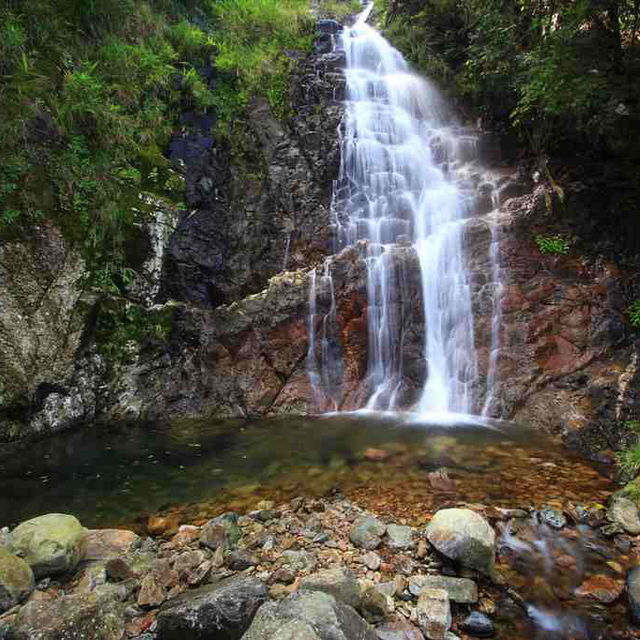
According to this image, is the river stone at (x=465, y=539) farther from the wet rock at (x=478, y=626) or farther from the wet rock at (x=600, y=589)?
the wet rock at (x=600, y=589)

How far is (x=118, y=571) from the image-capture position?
334 cm

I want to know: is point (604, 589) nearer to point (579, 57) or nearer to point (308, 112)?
point (579, 57)

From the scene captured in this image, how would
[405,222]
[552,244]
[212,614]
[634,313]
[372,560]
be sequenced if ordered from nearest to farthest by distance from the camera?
[212,614] → [372,560] → [634,313] → [552,244] → [405,222]

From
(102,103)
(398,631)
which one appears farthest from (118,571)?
(102,103)

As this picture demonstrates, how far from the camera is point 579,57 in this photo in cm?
672

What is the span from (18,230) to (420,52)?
12.1 metres

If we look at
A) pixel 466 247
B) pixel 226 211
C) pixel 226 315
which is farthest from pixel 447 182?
pixel 226 315

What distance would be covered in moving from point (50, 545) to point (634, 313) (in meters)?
8.15

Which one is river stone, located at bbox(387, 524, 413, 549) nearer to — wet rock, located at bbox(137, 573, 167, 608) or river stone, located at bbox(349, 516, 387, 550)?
river stone, located at bbox(349, 516, 387, 550)

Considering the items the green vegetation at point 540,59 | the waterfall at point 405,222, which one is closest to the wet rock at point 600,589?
the waterfall at point 405,222

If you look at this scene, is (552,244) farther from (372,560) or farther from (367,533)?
(372,560)

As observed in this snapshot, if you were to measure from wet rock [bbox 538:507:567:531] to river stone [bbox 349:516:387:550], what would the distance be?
61.6 inches

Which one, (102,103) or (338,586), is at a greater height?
(102,103)

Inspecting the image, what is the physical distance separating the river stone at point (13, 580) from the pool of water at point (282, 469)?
120cm
